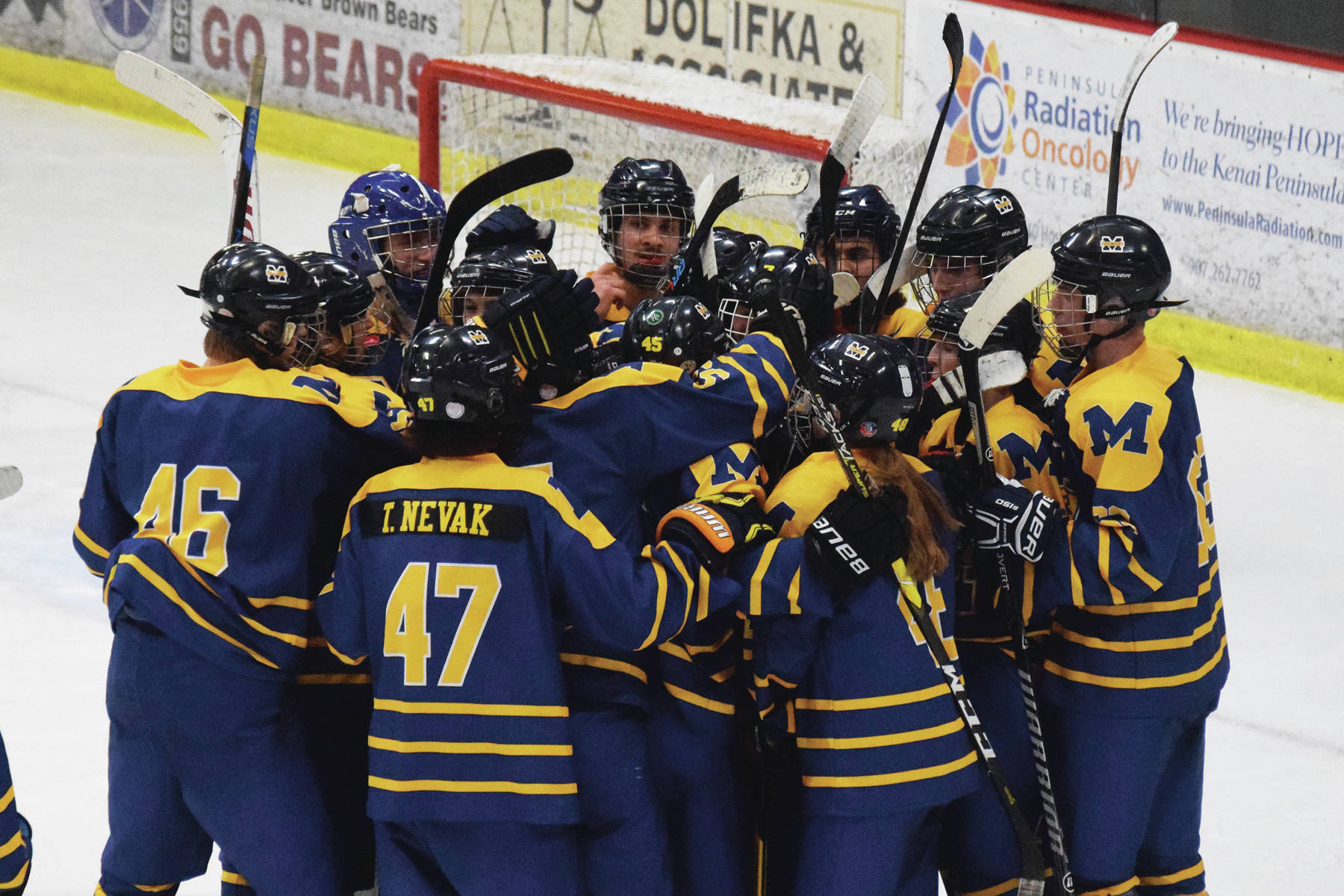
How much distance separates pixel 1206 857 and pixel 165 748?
2267 millimetres

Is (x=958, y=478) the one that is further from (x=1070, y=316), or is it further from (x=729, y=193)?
(x=729, y=193)

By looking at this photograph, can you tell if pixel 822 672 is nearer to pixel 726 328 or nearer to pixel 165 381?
pixel 726 328

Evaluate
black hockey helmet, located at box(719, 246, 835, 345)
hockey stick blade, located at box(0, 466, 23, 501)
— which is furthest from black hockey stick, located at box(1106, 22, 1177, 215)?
hockey stick blade, located at box(0, 466, 23, 501)

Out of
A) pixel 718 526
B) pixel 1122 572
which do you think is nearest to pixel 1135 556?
pixel 1122 572

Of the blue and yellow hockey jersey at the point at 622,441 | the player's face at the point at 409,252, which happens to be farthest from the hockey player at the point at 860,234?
the blue and yellow hockey jersey at the point at 622,441

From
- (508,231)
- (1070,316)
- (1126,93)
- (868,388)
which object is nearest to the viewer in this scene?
(868,388)

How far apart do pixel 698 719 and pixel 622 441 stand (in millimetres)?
477

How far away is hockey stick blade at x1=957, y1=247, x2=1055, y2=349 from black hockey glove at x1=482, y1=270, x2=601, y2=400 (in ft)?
2.05

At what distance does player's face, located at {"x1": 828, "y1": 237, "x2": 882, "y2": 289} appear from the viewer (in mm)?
3898

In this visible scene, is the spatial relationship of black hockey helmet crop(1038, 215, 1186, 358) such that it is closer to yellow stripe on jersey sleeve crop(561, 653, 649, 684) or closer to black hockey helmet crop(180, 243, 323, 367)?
yellow stripe on jersey sleeve crop(561, 653, 649, 684)

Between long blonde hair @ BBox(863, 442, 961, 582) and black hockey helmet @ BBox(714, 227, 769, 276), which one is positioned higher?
black hockey helmet @ BBox(714, 227, 769, 276)

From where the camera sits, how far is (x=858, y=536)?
2.69 m

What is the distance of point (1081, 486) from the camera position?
119 inches

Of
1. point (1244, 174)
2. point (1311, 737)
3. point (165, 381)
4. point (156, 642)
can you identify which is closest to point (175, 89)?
point (165, 381)
